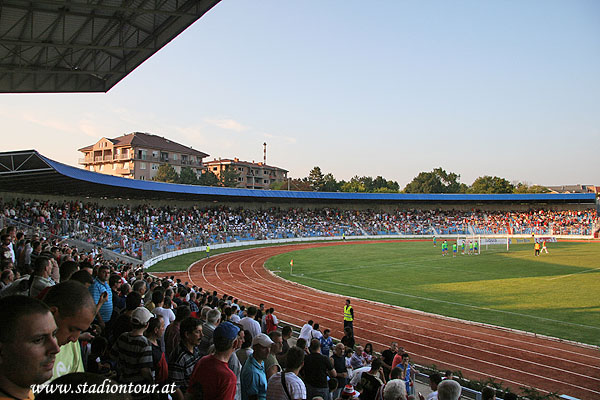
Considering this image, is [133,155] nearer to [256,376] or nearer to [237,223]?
[237,223]

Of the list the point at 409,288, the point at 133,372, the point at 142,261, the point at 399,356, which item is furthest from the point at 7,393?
the point at 142,261

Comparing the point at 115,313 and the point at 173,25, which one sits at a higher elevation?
the point at 173,25

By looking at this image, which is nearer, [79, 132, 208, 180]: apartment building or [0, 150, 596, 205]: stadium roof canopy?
[0, 150, 596, 205]: stadium roof canopy

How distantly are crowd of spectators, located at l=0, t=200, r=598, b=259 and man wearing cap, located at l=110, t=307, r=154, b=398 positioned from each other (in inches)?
732

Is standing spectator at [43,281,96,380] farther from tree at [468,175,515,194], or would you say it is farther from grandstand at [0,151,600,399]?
tree at [468,175,515,194]

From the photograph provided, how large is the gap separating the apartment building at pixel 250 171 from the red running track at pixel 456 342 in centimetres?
7258

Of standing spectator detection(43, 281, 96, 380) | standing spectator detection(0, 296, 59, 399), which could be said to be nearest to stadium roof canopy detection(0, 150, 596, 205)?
standing spectator detection(43, 281, 96, 380)

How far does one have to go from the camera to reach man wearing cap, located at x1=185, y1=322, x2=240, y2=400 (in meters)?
3.45

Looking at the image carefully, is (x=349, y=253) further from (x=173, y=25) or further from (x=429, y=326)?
(x=173, y=25)

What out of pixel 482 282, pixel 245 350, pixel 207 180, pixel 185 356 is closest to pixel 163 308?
pixel 245 350

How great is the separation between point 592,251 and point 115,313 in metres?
40.7

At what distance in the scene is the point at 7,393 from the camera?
5.71ft

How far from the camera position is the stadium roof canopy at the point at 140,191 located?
18922 mm

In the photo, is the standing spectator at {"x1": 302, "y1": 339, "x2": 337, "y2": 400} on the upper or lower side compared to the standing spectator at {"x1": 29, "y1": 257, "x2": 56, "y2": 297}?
lower
